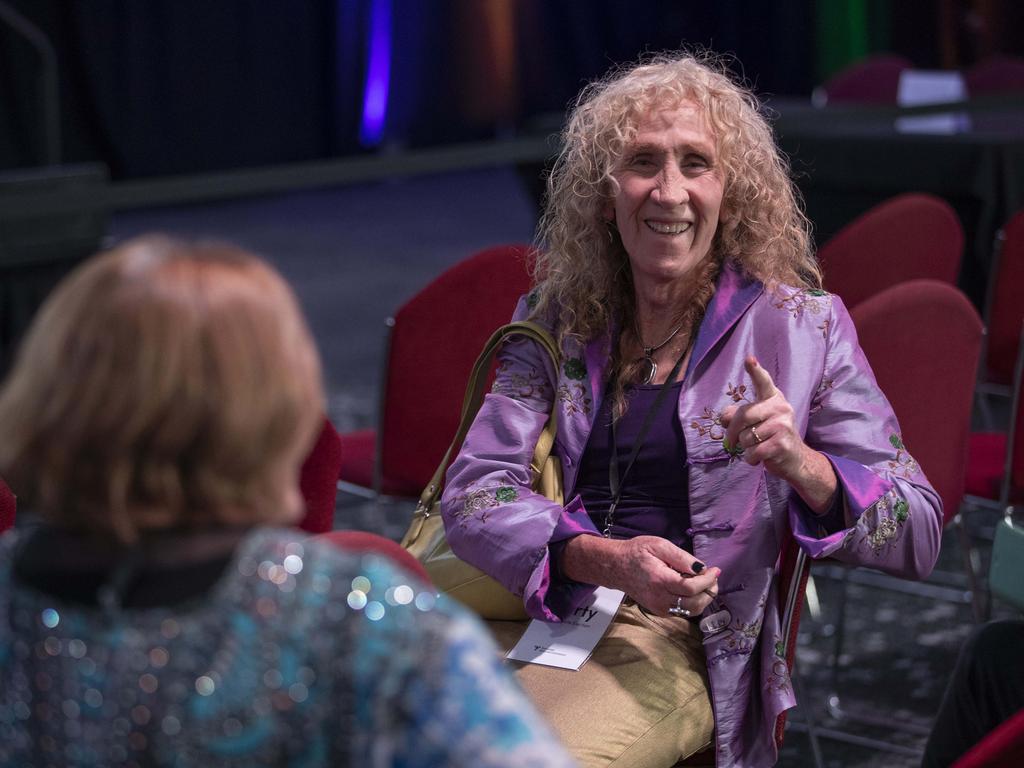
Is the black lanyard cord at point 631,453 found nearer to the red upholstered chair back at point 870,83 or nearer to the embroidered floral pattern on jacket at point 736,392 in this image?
the embroidered floral pattern on jacket at point 736,392

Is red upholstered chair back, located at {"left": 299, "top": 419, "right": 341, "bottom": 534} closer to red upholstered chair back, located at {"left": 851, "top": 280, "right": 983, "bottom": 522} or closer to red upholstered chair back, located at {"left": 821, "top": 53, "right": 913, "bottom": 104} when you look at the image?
red upholstered chair back, located at {"left": 851, "top": 280, "right": 983, "bottom": 522}

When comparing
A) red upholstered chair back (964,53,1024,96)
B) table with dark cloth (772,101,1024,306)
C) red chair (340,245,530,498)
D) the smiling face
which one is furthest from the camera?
red upholstered chair back (964,53,1024,96)

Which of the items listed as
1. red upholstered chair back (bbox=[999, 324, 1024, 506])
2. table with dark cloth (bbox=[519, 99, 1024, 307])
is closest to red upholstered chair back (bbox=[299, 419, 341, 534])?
red upholstered chair back (bbox=[999, 324, 1024, 506])

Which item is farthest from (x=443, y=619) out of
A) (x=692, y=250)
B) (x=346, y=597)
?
(x=692, y=250)

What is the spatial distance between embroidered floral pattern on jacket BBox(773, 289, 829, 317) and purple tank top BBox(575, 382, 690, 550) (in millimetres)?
192

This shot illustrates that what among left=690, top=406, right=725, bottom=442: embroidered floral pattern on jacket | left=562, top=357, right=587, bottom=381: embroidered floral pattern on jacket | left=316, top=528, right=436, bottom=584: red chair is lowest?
left=316, top=528, right=436, bottom=584: red chair

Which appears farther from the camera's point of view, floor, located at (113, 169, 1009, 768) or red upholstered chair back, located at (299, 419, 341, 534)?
floor, located at (113, 169, 1009, 768)

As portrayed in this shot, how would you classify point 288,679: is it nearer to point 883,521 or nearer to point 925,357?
point 883,521

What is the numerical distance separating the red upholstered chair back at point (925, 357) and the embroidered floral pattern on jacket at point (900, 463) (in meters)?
0.54

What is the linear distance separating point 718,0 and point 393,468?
9.09m

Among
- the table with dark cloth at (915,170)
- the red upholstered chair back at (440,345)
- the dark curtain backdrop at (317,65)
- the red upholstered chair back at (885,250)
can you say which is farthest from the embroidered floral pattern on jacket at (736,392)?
the dark curtain backdrop at (317,65)

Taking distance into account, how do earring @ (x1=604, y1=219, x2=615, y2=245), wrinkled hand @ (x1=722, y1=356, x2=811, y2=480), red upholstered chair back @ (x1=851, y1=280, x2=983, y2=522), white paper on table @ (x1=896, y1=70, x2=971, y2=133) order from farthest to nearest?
white paper on table @ (x1=896, y1=70, x2=971, y2=133)
red upholstered chair back @ (x1=851, y1=280, x2=983, y2=522)
earring @ (x1=604, y1=219, x2=615, y2=245)
wrinkled hand @ (x1=722, y1=356, x2=811, y2=480)

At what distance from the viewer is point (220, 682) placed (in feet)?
3.16

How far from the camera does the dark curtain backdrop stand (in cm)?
845
